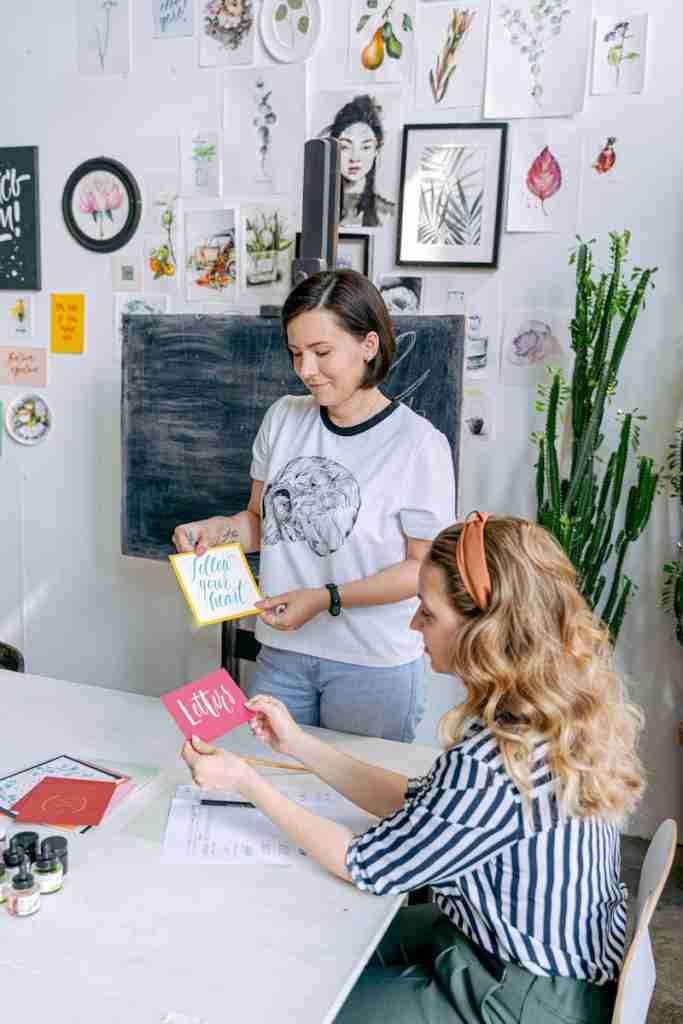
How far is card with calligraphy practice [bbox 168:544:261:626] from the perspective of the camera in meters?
1.70

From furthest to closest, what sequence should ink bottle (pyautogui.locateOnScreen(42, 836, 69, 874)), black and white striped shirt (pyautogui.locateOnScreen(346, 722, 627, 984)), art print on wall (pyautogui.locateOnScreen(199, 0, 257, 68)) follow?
art print on wall (pyautogui.locateOnScreen(199, 0, 257, 68)) → ink bottle (pyautogui.locateOnScreen(42, 836, 69, 874)) → black and white striped shirt (pyautogui.locateOnScreen(346, 722, 627, 984))

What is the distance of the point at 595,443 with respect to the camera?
2527mm

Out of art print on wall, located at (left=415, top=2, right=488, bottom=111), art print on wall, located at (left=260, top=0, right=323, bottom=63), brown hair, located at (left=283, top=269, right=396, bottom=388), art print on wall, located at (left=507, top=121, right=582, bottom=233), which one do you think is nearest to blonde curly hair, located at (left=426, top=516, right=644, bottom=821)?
brown hair, located at (left=283, top=269, right=396, bottom=388)

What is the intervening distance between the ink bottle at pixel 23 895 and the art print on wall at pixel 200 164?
234cm

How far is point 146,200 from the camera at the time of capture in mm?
3117

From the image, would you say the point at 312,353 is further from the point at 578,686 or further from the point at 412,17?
the point at 412,17

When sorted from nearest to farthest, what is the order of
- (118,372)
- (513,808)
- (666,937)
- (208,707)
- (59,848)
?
1. (513,808)
2. (59,848)
3. (208,707)
4. (666,937)
5. (118,372)

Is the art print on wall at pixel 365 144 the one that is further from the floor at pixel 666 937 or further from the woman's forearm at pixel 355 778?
the floor at pixel 666 937

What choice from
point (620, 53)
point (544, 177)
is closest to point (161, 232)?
point (544, 177)

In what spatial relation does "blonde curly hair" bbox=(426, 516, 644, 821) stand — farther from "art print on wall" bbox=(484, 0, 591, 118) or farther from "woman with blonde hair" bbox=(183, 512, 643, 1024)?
"art print on wall" bbox=(484, 0, 591, 118)

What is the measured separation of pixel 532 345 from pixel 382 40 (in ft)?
3.28

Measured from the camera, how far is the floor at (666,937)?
6.88 feet

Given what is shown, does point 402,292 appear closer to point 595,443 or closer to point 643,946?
point 595,443

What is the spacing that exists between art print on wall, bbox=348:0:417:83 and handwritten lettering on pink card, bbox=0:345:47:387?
4.93 ft
